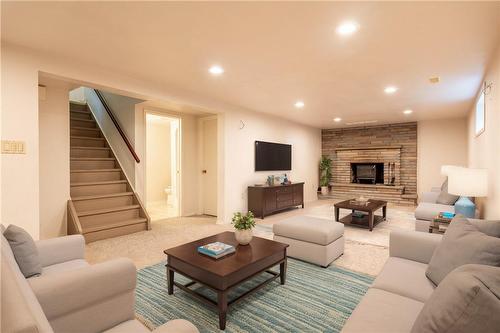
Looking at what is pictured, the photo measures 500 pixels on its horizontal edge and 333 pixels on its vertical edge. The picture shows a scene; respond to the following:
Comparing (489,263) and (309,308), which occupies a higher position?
(489,263)

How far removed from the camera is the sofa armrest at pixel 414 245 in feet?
6.62

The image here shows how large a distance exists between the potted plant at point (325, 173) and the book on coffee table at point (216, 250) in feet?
21.9

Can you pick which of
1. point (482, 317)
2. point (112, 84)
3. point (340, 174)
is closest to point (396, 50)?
point (482, 317)

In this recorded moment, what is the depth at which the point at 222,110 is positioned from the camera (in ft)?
16.1

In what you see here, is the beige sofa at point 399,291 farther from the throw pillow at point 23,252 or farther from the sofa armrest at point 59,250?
the sofa armrest at point 59,250

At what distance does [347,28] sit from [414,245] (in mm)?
1904

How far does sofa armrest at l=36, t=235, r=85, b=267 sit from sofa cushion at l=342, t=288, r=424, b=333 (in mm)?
2114

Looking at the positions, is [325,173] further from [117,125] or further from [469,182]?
[117,125]

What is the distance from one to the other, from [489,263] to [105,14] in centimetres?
302

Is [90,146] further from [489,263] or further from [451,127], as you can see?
[451,127]

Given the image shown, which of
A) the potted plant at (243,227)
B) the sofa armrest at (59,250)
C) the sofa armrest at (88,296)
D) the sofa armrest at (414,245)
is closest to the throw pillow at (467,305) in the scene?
the sofa armrest at (414,245)

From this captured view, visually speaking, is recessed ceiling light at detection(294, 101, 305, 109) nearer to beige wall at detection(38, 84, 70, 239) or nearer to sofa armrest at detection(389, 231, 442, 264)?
sofa armrest at detection(389, 231, 442, 264)

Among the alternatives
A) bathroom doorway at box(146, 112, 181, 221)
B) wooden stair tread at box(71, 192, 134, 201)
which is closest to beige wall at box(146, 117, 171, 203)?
bathroom doorway at box(146, 112, 181, 221)

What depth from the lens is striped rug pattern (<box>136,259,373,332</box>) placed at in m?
1.89
